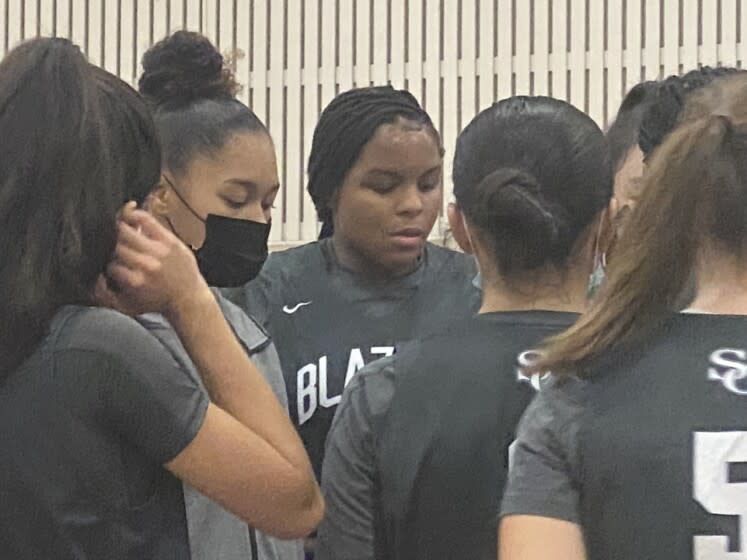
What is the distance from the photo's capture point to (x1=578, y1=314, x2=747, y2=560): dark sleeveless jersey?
124 centimetres

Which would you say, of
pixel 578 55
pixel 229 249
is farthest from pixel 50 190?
pixel 578 55

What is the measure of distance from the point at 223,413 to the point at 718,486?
52cm

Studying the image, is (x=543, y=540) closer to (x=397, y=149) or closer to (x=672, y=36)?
(x=397, y=149)

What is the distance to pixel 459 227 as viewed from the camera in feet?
5.97

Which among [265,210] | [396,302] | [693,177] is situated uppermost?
[693,177]

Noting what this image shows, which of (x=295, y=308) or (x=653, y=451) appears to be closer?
(x=653, y=451)

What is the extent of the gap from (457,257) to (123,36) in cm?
495

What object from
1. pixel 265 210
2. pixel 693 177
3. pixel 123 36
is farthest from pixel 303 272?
pixel 123 36

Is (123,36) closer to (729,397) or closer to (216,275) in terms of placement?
(216,275)

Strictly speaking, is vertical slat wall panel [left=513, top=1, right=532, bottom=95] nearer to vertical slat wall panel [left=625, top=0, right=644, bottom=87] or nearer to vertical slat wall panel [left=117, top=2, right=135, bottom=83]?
vertical slat wall panel [left=625, top=0, right=644, bottom=87]

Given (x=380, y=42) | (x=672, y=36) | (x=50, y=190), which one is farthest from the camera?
(x=380, y=42)

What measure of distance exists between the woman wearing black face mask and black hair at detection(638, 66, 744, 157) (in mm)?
657

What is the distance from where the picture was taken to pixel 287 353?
2.31 meters

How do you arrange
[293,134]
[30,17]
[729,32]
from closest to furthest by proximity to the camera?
1. [729,32]
2. [293,134]
3. [30,17]
